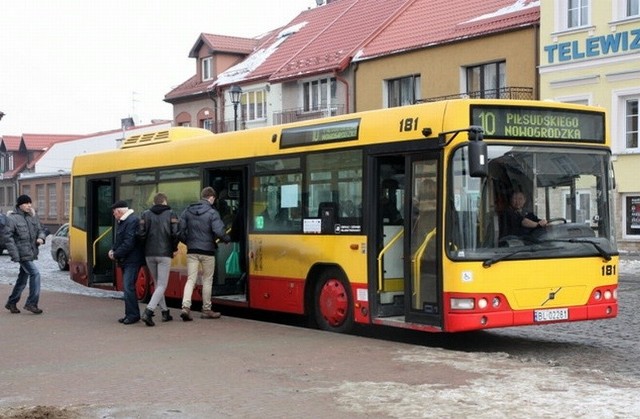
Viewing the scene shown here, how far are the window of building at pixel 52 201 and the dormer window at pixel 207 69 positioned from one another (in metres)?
23.4

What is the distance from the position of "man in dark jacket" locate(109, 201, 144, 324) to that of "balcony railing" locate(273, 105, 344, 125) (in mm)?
28831

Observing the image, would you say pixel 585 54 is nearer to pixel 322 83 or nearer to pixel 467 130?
pixel 322 83

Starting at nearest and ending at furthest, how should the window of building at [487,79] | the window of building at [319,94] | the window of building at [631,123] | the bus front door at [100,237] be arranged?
1. the bus front door at [100,237]
2. the window of building at [631,123]
3. the window of building at [487,79]
4. the window of building at [319,94]

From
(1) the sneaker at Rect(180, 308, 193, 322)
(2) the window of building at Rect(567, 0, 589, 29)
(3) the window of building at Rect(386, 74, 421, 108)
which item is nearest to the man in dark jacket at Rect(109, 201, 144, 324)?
(1) the sneaker at Rect(180, 308, 193, 322)

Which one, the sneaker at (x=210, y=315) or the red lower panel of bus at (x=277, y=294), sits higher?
the red lower panel of bus at (x=277, y=294)

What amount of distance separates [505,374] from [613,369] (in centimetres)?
173

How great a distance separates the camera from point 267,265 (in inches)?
551

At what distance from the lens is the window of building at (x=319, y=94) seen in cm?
4328

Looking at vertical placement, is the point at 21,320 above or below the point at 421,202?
below

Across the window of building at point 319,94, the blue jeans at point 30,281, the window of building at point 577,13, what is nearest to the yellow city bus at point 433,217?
the blue jeans at point 30,281

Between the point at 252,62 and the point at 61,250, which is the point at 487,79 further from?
the point at 252,62

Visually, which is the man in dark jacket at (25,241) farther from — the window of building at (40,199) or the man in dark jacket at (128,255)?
the window of building at (40,199)

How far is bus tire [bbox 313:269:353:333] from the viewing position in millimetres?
12391

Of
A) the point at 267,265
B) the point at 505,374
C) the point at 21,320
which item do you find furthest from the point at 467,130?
the point at 21,320
